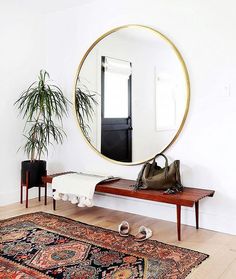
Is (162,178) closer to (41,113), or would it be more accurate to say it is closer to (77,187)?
(77,187)

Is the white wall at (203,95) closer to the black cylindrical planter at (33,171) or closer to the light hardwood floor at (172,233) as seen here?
the light hardwood floor at (172,233)

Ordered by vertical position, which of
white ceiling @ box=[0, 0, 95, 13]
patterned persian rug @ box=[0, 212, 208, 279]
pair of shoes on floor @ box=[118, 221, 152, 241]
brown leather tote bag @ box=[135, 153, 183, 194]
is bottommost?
patterned persian rug @ box=[0, 212, 208, 279]

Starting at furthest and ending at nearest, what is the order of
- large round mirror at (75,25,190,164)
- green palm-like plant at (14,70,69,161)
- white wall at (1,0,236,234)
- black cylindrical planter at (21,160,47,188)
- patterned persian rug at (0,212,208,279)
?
1. green palm-like plant at (14,70,69,161)
2. black cylindrical planter at (21,160,47,188)
3. large round mirror at (75,25,190,164)
4. white wall at (1,0,236,234)
5. patterned persian rug at (0,212,208,279)

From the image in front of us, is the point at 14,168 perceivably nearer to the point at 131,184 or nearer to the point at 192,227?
the point at 131,184

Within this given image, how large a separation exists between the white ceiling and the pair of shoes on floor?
8.23 feet

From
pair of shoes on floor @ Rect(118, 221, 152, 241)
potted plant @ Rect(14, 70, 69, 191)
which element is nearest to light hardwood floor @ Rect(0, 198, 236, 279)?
pair of shoes on floor @ Rect(118, 221, 152, 241)

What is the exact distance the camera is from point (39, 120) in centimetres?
405

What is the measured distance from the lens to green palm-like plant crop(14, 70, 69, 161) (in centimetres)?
372

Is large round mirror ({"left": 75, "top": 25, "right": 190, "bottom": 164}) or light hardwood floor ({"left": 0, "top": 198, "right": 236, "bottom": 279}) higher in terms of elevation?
large round mirror ({"left": 75, "top": 25, "right": 190, "bottom": 164})

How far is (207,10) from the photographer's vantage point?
9.43 feet

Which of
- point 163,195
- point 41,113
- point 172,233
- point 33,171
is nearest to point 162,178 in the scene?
point 163,195

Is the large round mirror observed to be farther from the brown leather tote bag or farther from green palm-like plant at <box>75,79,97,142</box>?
the brown leather tote bag

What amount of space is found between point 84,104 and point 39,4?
1.29 m

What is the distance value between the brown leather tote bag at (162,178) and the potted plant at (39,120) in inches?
53.3
